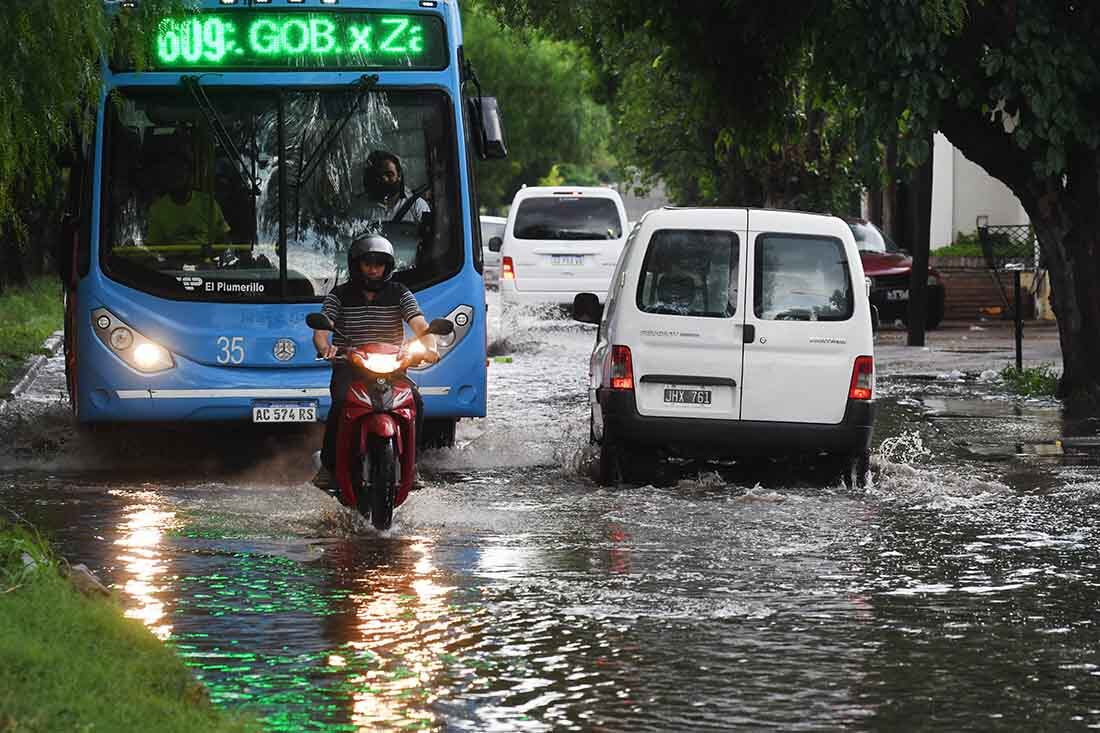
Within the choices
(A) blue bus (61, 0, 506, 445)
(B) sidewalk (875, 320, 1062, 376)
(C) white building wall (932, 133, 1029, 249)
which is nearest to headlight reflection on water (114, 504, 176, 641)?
(A) blue bus (61, 0, 506, 445)

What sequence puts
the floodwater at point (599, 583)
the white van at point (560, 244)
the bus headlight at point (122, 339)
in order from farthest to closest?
the white van at point (560, 244) → the bus headlight at point (122, 339) → the floodwater at point (599, 583)

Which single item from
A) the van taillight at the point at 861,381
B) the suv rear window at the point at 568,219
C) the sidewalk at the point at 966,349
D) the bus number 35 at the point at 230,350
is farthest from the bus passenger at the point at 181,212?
the suv rear window at the point at 568,219

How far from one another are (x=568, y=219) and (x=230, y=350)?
61.3 feet

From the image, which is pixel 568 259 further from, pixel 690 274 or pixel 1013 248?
pixel 690 274

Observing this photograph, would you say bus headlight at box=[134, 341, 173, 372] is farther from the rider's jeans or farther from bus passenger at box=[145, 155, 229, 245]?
the rider's jeans

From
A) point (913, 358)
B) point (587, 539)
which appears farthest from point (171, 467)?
point (913, 358)

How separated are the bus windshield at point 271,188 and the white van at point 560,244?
57.9 ft

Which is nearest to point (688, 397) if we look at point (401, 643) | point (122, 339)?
point (122, 339)

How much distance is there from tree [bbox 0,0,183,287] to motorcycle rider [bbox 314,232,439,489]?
1874 millimetres

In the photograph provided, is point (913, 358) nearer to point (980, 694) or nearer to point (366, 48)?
point (366, 48)

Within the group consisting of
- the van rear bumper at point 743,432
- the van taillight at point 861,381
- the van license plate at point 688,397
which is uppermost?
the van taillight at point 861,381

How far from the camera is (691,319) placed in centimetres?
1414

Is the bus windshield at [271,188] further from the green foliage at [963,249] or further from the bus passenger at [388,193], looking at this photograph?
the green foliage at [963,249]

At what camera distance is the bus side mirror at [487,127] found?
15195 millimetres
